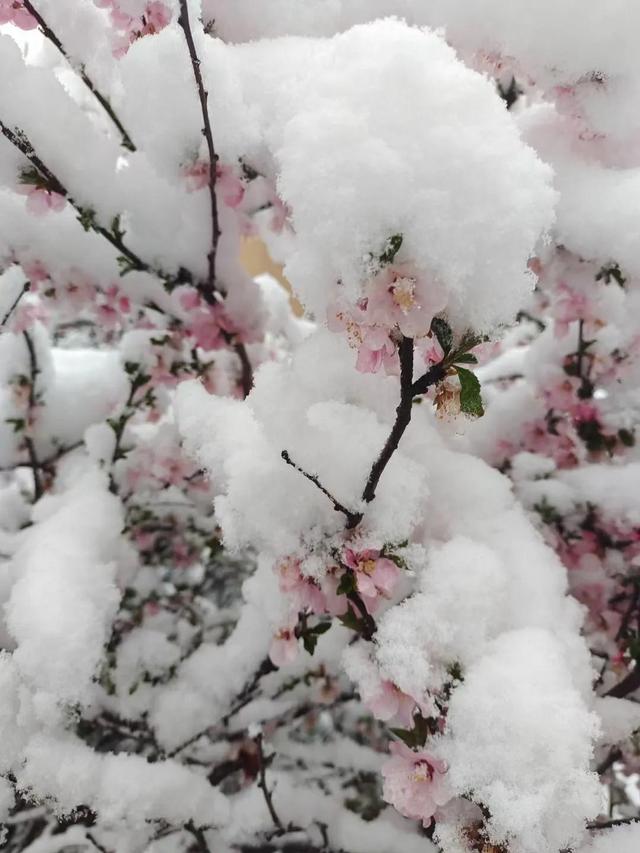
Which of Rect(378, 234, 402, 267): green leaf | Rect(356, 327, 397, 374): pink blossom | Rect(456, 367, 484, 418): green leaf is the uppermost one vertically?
Rect(378, 234, 402, 267): green leaf

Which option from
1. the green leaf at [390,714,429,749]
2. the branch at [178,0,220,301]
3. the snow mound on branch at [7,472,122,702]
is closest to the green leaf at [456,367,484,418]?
the green leaf at [390,714,429,749]

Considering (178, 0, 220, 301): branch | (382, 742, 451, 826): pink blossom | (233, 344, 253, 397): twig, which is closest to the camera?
(382, 742, 451, 826): pink blossom

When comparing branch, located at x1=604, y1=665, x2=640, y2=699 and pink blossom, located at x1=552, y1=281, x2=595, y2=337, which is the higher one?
pink blossom, located at x1=552, y1=281, x2=595, y2=337

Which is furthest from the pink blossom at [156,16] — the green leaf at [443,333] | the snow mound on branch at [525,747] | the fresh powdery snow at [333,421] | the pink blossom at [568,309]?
the snow mound on branch at [525,747]

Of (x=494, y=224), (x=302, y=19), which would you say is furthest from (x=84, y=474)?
(x=494, y=224)

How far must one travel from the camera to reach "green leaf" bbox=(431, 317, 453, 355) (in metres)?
0.64

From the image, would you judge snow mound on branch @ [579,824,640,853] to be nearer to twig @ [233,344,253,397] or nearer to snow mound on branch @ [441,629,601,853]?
snow mound on branch @ [441,629,601,853]

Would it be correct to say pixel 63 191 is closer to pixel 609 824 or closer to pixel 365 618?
pixel 365 618

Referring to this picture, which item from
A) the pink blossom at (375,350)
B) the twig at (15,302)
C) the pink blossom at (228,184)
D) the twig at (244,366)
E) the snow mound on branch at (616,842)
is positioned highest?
the twig at (244,366)

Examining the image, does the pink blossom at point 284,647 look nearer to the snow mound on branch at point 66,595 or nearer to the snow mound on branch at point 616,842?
the snow mound on branch at point 66,595

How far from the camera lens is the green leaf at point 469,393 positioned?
634mm

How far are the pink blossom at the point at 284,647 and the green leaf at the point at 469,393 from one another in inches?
18.1

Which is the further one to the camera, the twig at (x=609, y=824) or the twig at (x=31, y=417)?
the twig at (x=31, y=417)

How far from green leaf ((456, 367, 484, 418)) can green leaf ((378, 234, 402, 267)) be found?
0.42 ft
